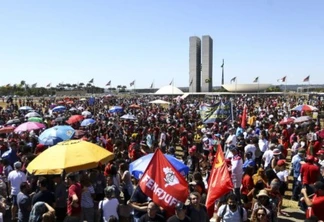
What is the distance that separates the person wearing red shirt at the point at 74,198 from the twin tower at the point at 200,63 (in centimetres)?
9172

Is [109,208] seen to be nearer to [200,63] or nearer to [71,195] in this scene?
[71,195]

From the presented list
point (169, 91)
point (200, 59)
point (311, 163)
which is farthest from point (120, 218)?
point (200, 59)

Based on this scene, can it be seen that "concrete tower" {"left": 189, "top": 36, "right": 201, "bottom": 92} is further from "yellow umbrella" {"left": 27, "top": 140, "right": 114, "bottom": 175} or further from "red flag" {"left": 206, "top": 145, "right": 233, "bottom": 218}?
"red flag" {"left": 206, "top": 145, "right": 233, "bottom": 218}

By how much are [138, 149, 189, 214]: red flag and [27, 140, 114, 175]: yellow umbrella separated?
4.26ft

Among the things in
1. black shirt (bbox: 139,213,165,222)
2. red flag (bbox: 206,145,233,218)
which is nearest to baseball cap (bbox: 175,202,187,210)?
black shirt (bbox: 139,213,165,222)

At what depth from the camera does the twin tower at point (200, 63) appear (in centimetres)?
9794

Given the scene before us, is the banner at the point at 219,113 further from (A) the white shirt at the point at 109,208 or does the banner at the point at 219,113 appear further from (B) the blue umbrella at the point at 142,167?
(A) the white shirt at the point at 109,208

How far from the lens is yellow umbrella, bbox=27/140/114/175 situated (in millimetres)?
5953

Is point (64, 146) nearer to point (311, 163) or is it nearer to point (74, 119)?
point (311, 163)

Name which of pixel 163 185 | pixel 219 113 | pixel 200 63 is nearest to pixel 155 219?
pixel 163 185

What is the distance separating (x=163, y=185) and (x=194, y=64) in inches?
3750

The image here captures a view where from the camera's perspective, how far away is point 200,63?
102 m

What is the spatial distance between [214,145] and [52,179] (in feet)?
24.3

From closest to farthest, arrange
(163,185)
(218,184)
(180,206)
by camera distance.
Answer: (180,206)
(163,185)
(218,184)
